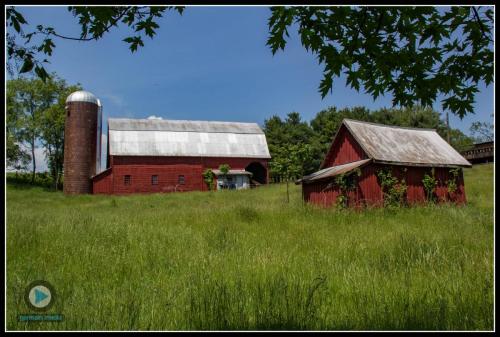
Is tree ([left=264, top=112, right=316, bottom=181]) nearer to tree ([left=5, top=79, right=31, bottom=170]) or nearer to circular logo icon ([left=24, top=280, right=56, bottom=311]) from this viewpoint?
tree ([left=5, top=79, right=31, bottom=170])

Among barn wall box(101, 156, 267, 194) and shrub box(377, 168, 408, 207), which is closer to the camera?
shrub box(377, 168, 408, 207)

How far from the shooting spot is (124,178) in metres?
36.1

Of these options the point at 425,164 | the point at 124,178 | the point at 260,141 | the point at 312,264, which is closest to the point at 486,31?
the point at 312,264

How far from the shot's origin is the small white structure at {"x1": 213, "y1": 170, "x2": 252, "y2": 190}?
37625mm

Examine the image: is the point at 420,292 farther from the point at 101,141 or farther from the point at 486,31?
A: the point at 101,141

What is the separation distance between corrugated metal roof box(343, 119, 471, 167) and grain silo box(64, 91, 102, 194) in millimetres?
28072

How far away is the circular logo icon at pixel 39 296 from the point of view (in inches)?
135

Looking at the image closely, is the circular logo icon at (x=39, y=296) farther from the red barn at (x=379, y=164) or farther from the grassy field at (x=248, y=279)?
the red barn at (x=379, y=164)

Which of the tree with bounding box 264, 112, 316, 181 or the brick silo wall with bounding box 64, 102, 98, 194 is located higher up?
the tree with bounding box 264, 112, 316, 181

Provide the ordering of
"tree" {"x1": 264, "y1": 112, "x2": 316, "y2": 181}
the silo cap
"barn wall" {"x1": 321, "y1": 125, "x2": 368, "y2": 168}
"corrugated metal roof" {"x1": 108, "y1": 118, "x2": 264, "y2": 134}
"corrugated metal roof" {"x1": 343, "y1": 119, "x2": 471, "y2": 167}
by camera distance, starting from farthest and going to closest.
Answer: "tree" {"x1": 264, "y1": 112, "x2": 316, "y2": 181}
"corrugated metal roof" {"x1": 108, "y1": 118, "x2": 264, "y2": 134}
the silo cap
"barn wall" {"x1": 321, "y1": 125, "x2": 368, "y2": 168}
"corrugated metal roof" {"x1": 343, "y1": 119, "x2": 471, "y2": 167}

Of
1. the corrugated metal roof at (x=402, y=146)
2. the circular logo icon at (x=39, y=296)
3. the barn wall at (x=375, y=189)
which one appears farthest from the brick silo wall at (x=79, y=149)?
the circular logo icon at (x=39, y=296)

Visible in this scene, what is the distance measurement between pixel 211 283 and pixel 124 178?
34.6 meters

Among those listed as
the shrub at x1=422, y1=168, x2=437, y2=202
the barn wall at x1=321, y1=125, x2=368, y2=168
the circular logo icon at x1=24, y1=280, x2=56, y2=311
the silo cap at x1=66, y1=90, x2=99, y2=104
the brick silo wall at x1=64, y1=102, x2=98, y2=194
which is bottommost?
the circular logo icon at x1=24, y1=280, x2=56, y2=311

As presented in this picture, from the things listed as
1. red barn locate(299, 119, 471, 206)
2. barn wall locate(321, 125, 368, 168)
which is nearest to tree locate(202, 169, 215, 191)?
barn wall locate(321, 125, 368, 168)
